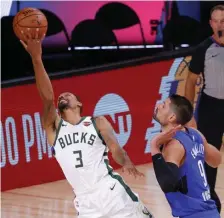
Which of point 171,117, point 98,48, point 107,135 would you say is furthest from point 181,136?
point 98,48

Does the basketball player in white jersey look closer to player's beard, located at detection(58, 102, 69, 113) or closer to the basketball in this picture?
player's beard, located at detection(58, 102, 69, 113)

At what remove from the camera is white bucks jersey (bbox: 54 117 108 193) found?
5445 mm

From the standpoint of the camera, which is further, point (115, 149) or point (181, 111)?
point (115, 149)

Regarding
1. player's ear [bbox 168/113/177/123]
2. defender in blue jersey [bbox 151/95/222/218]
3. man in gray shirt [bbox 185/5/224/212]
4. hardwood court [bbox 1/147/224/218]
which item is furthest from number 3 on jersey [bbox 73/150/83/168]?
hardwood court [bbox 1/147/224/218]

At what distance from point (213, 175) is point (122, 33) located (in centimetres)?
618

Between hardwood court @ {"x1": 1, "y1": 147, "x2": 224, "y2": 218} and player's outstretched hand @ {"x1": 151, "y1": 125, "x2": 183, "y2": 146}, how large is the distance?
9.49 ft

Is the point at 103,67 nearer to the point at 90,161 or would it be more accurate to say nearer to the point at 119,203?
the point at 90,161

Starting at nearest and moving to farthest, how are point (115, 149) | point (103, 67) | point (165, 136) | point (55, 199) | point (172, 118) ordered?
point (165, 136)
point (172, 118)
point (115, 149)
point (55, 199)
point (103, 67)

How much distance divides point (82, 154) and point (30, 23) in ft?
3.81

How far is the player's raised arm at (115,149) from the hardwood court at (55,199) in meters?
2.42

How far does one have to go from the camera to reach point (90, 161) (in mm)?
5449

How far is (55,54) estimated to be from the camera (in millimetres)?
11625

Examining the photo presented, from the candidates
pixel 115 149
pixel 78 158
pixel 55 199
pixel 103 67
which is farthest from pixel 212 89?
pixel 103 67

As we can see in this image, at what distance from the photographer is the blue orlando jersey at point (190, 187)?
195 inches
